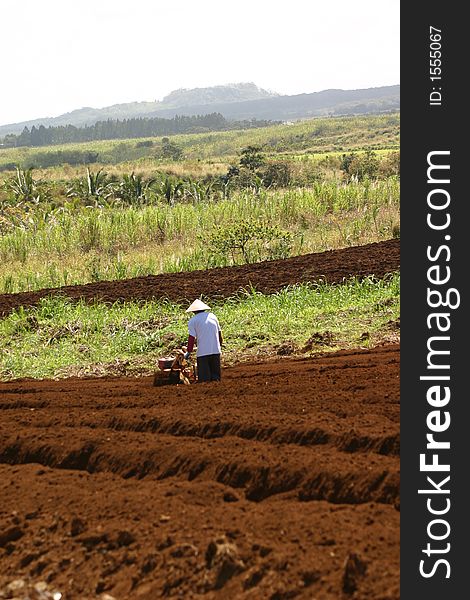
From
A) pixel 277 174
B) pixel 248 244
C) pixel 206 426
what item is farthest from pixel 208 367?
pixel 277 174

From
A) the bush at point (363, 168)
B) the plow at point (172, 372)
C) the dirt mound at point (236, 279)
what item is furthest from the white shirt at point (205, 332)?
the bush at point (363, 168)

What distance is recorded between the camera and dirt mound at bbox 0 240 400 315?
14.1 metres

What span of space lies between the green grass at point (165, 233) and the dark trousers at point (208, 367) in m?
8.89

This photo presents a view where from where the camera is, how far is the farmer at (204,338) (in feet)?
28.5

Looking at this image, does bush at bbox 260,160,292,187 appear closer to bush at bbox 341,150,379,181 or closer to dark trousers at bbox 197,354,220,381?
bush at bbox 341,150,379,181

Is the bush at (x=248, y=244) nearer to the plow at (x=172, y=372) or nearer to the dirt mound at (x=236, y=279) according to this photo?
the dirt mound at (x=236, y=279)

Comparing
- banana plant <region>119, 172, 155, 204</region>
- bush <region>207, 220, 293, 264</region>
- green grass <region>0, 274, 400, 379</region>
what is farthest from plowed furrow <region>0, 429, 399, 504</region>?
banana plant <region>119, 172, 155, 204</region>

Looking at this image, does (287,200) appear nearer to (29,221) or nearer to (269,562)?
(29,221)

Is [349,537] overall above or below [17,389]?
above

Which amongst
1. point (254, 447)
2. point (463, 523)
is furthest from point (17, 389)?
point (463, 523)

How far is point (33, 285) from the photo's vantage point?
1747 centimetres

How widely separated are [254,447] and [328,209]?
1770cm

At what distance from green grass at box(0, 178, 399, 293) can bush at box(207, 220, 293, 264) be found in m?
0.35

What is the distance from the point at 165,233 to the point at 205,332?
1317 centimetres
